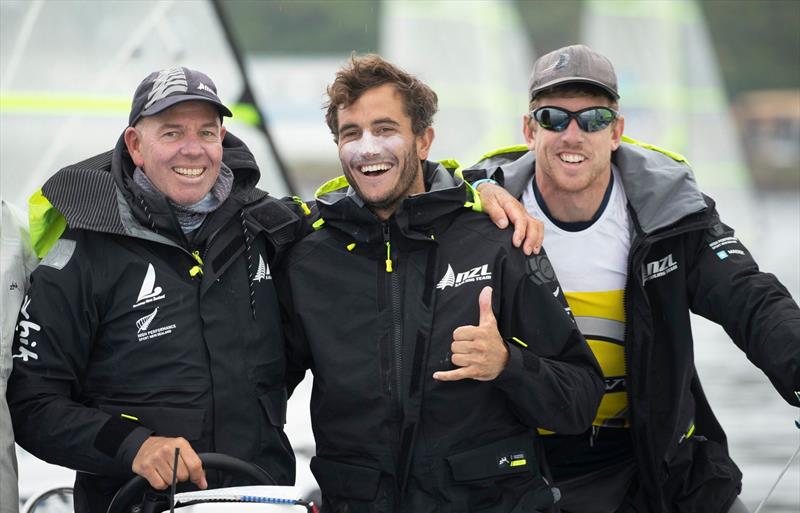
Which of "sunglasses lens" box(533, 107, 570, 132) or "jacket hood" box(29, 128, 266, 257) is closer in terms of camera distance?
"jacket hood" box(29, 128, 266, 257)

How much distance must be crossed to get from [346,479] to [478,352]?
45 cm

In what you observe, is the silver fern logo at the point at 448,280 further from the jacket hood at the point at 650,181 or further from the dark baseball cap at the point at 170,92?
the dark baseball cap at the point at 170,92

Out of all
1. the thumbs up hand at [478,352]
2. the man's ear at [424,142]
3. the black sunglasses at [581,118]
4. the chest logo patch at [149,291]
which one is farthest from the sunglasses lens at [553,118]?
the chest logo patch at [149,291]

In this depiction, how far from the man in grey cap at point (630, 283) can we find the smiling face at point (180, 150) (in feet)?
2.34

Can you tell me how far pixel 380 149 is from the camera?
10.4ft

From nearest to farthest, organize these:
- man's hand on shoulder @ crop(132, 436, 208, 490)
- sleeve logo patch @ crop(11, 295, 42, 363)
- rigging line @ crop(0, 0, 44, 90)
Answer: man's hand on shoulder @ crop(132, 436, 208, 490) < sleeve logo patch @ crop(11, 295, 42, 363) < rigging line @ crop(0, 0, 44, 90)

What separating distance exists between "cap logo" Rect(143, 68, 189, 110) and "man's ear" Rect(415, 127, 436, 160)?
570mm

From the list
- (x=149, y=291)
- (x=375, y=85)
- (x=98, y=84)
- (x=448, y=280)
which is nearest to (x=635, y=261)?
(x=448, y=280)

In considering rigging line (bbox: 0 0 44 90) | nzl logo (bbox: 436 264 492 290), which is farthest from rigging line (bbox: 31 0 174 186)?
nzl logo (bbox: 436 264 492 290)

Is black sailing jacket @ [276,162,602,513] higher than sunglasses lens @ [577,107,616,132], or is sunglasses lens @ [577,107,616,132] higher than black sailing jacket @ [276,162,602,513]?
sunglasses lens @ [577,107,616,132]

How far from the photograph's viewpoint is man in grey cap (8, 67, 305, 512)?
2.98 meters

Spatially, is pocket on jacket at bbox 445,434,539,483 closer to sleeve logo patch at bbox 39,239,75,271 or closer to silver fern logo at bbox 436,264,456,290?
silver fern logo at bbox 436,264,456,290

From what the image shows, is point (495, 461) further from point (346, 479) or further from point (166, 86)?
point (166, 86)

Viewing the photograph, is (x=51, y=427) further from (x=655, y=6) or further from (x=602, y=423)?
(x=655, y=6)
